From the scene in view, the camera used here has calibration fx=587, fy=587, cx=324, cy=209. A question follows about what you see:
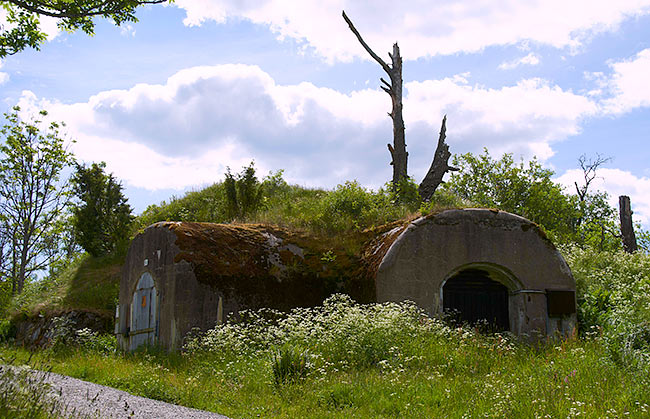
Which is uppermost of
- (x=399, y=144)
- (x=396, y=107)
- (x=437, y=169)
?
(x=396, y=107)

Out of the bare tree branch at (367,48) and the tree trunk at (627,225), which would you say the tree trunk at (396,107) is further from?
the tree trunk at (627,225)

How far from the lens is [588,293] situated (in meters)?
13.4

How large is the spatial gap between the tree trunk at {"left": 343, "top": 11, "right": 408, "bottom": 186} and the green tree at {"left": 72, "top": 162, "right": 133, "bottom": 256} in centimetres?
1087

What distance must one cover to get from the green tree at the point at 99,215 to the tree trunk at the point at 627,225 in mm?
20318

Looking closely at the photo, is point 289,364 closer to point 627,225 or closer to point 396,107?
point 396,107

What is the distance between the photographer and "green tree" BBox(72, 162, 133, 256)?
2306 centimetres

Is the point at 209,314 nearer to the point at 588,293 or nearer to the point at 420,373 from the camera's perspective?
the point at 420,373

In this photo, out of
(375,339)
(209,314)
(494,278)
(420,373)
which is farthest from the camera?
(494,278)

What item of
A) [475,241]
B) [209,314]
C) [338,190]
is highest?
[338,190]

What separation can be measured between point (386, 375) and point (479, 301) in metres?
6.51

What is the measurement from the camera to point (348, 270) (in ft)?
42.7

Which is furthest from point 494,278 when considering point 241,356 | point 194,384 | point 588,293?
point 194,384

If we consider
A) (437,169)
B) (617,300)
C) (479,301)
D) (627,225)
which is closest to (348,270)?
(479,301)

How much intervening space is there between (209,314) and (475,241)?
18.7 ft
